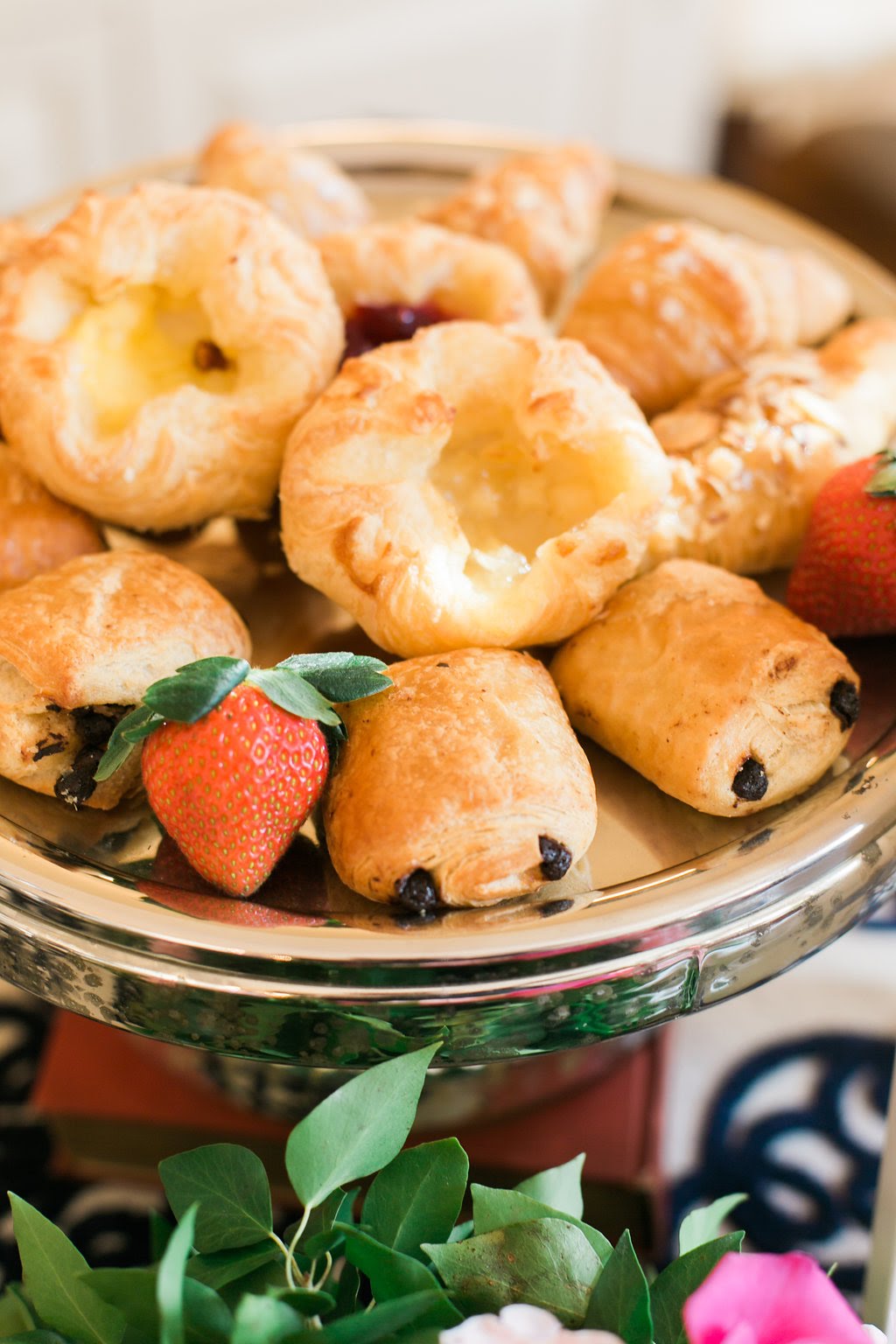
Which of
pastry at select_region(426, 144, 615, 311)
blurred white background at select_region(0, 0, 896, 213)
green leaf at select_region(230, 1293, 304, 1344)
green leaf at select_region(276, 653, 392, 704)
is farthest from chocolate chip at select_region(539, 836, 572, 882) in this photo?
blurred white background at select_region(0, 0, 896, 213)

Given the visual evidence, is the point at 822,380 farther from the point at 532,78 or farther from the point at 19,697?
the point at 532,78

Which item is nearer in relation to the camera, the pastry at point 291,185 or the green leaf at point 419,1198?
the green leaf at point 419,1198

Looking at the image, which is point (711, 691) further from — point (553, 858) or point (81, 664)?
point (81, 664)

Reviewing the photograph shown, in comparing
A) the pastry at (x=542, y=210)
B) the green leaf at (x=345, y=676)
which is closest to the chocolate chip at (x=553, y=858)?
the green leaf at (x=345, y=676)

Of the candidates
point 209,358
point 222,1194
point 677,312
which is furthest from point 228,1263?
point 677,312

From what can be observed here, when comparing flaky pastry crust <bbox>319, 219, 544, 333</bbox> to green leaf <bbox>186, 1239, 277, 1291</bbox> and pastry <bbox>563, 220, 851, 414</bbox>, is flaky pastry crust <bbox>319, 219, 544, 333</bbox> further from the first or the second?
green leaf <bbox>186, 1239, 277, 1291</bbox>

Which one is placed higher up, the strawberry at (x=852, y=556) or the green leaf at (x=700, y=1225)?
Answer: the strawberry at (x=852, y=556)

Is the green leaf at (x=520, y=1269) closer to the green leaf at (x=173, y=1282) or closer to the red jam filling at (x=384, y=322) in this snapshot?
the green leaf at (x=173, y=1282)
